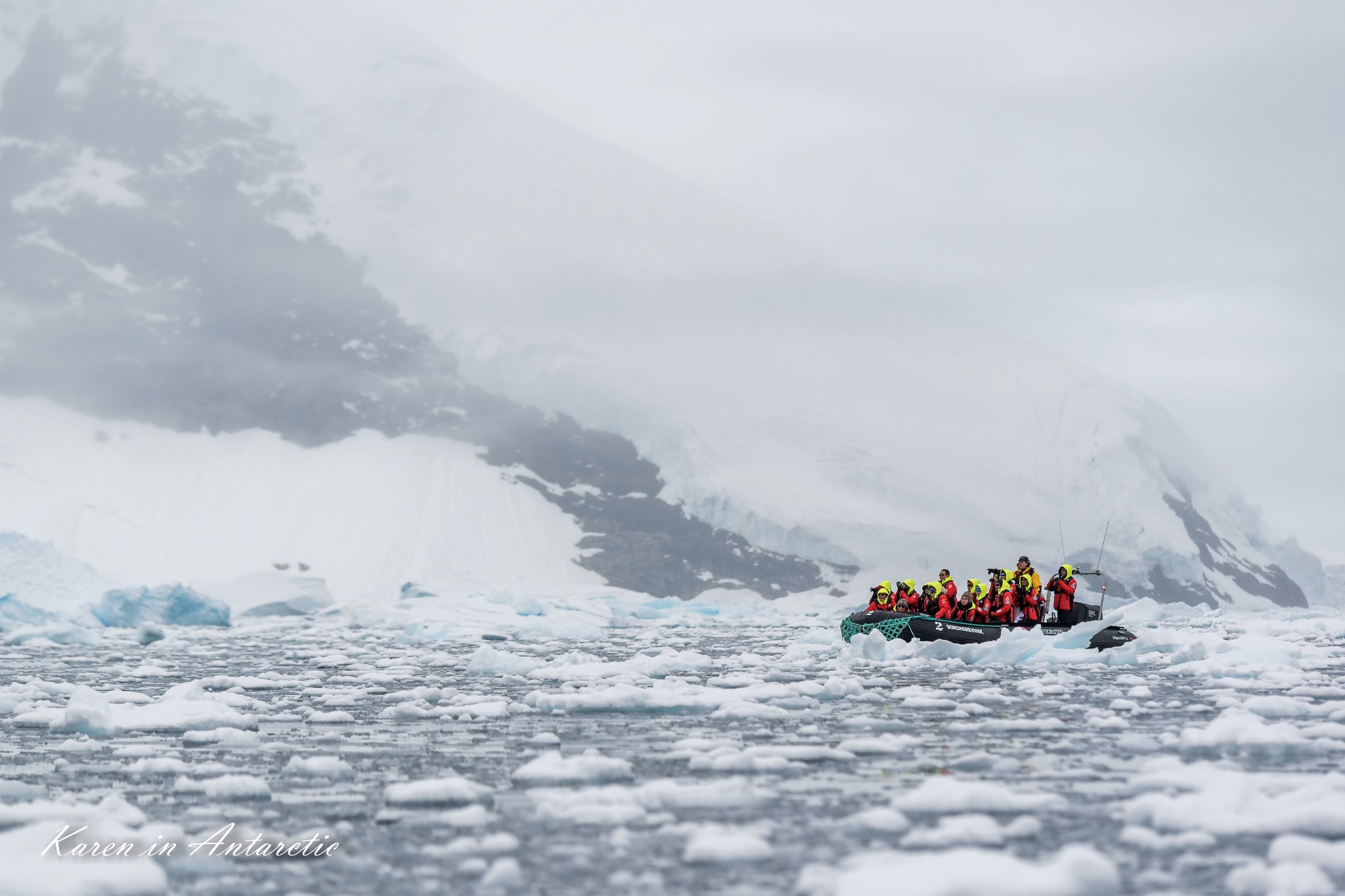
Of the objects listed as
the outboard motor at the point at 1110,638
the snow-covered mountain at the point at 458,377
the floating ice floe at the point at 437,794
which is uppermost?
the snow-covered mountain at the point at 458,377

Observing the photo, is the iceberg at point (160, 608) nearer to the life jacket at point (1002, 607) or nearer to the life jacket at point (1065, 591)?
the life jacket at point (1002, 607)

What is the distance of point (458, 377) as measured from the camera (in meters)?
93.1

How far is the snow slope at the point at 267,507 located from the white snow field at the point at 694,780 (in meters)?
61.7

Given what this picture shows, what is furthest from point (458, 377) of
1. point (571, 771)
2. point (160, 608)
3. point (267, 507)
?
point (571, 771)

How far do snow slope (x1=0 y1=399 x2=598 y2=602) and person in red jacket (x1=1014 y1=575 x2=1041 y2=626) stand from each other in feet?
185

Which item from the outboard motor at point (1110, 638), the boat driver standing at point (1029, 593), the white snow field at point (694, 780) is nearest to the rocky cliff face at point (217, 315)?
the boat driver standing at point (1029, 593)

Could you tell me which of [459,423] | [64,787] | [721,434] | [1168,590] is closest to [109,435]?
[459,423]

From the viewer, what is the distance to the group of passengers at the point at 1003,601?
21.3 meters

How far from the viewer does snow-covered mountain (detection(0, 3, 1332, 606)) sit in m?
80.0

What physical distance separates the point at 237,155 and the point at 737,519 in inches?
2125

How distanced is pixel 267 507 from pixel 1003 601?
235ft

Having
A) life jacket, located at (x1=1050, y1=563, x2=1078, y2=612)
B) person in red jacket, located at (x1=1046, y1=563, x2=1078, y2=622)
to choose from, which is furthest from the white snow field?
life jacket, located at (x1=1050, y1=563, x2=1078, y2=612)

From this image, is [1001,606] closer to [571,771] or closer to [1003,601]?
[1003,601]

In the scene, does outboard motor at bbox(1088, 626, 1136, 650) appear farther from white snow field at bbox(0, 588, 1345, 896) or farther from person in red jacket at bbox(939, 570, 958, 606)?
person in red jacket at bbox(939, 570, 958, 606)
